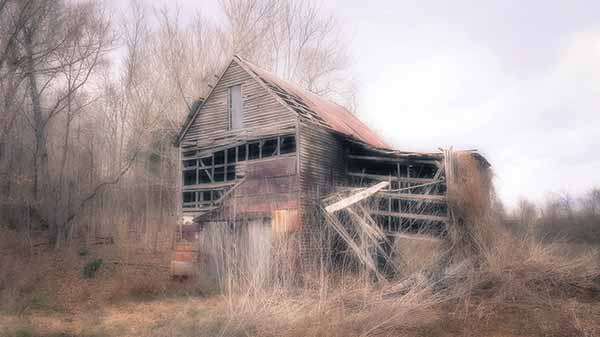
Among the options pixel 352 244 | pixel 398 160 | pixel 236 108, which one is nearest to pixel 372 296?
pixel 352 244

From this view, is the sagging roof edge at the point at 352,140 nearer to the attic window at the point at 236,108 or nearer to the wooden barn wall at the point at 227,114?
the wooden barn wall at the point at 227,114

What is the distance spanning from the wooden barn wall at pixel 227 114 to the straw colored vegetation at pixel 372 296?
4.08 metres

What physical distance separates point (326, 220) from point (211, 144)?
6278 mm

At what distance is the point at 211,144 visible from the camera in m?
17.2

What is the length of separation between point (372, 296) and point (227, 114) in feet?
33.9

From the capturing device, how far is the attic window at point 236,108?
16672mm

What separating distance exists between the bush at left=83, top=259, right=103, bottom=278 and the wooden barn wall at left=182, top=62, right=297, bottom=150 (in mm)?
5745

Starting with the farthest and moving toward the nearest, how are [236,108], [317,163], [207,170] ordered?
[207,170] < [236,108] < [317,163]

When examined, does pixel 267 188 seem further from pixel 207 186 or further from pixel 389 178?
pixel 389 178

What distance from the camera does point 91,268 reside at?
16594 millimetres

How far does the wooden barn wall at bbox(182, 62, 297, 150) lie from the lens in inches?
615

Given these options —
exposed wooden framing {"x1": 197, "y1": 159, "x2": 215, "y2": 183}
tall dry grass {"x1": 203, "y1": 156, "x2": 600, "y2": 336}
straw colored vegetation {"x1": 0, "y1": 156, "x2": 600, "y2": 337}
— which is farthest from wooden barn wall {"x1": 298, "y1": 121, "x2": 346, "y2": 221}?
exposed wooden framing {"x1": 197, "y1": 159, "x2": 215, "y2": 183}

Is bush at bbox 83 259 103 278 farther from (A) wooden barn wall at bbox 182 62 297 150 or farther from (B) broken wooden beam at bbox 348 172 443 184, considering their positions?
(B) broken wooden beam at bbox 348 172 443 184

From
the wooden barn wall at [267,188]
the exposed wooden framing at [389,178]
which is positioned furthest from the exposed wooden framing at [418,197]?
the wooden barn wall at [267,188]
